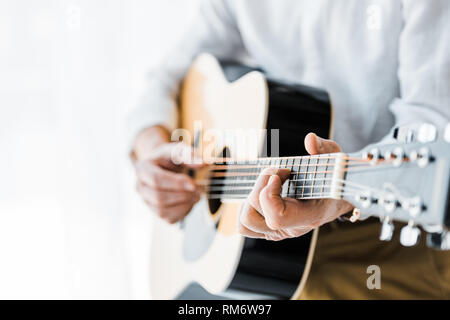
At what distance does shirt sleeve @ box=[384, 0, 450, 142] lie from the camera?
0.46 m

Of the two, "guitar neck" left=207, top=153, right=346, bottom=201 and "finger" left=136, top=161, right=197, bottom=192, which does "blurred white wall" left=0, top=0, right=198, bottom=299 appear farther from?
"guitar neck" left=207, top=153, right=346, bottom=201

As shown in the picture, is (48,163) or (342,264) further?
(48,163)

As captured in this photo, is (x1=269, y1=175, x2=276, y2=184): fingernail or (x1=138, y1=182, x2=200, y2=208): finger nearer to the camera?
(x1=269, y1=175, x2=276, y2=184): fingernail

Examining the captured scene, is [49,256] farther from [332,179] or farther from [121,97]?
[332,179]

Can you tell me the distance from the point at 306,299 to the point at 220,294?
11cm

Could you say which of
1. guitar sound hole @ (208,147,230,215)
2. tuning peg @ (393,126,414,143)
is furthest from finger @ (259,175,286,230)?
guitar sound hole @ (208,147,230,215)

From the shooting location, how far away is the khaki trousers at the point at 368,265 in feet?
1.77

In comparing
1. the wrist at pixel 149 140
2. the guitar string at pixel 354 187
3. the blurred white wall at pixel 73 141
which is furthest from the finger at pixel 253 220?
the blurred white wall at pixel 73 141

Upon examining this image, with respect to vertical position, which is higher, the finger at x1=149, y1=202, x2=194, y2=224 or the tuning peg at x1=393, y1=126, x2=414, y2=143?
the tuning peg at x1=393, y1=126, x2=414, y2=143

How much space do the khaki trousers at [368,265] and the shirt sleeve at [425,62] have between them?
0.41 feet

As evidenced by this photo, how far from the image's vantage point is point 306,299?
2.00 feet

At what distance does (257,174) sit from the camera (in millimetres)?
533
